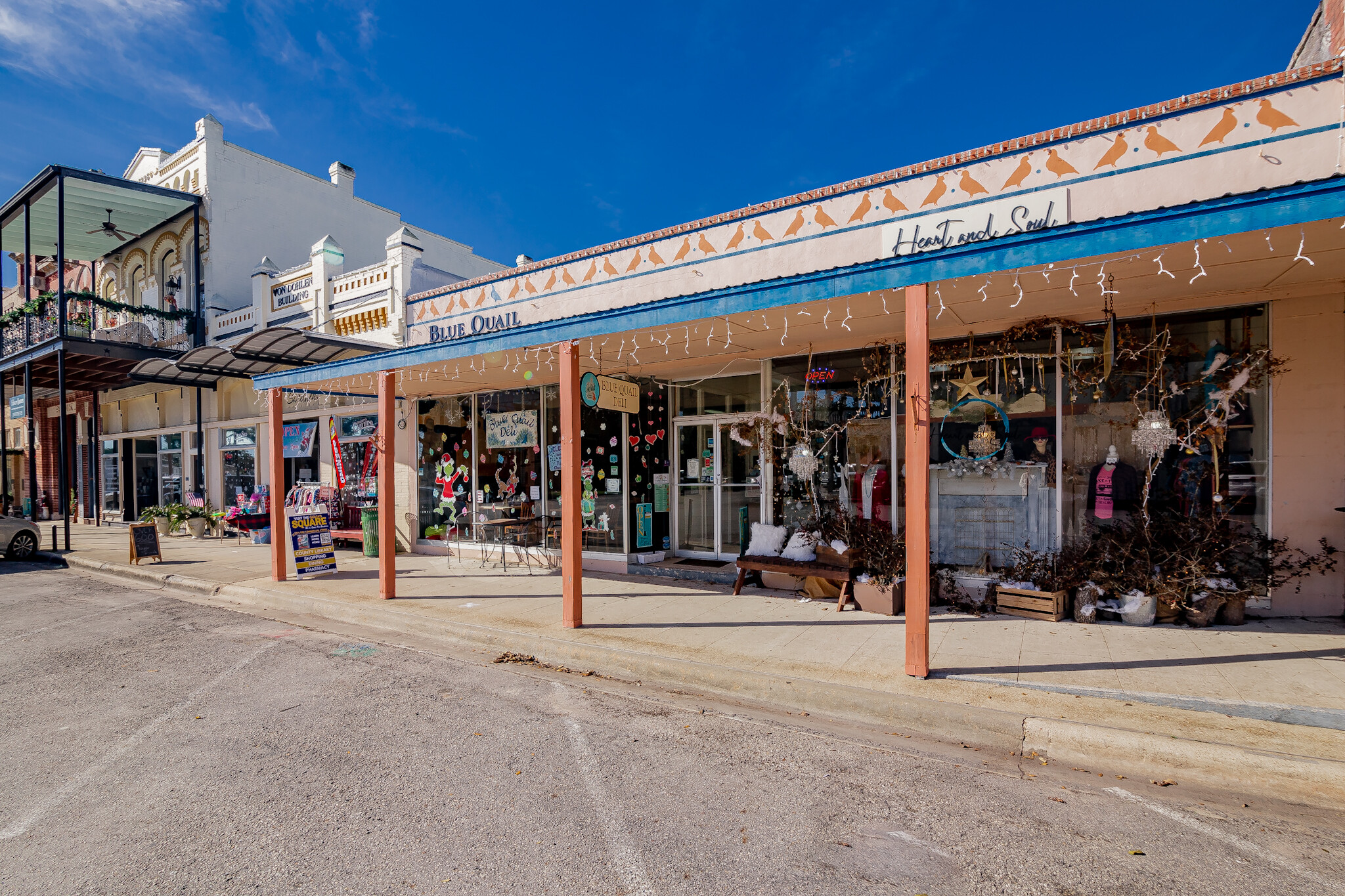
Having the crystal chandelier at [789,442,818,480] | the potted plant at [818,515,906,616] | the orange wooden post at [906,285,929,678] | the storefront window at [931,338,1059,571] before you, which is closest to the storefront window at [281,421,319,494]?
the crystal chandelier at [789,442,818,480]

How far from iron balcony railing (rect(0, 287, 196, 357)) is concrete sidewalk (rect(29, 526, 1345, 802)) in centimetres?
1258

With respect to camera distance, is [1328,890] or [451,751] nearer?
[1328,890]

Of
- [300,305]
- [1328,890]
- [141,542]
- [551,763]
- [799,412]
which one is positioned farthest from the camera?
[300,305]

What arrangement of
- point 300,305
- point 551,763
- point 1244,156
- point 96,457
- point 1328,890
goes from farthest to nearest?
1. point 96,457
2. point 300,305
3. point 1244,156
4. point 551,763
5. point 1328,890

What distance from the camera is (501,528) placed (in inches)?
446

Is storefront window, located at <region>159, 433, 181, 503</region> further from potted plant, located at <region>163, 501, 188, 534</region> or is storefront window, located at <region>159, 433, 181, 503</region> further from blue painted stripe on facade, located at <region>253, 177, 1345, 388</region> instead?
blue painted stripe on facade, located at <region>253, 177, 1345, 388</region>

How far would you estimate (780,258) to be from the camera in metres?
8.32

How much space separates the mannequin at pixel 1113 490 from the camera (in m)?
6.90

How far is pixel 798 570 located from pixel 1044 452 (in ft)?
10.3

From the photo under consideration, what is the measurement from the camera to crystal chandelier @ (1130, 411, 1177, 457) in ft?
21.5

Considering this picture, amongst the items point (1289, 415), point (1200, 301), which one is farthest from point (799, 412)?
point (1289, 415)

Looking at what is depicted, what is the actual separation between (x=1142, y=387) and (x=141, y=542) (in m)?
16.0

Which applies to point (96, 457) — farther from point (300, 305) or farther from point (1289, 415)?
point (1289, 415)

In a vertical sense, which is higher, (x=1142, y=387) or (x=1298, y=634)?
(x=1142, y=387)
